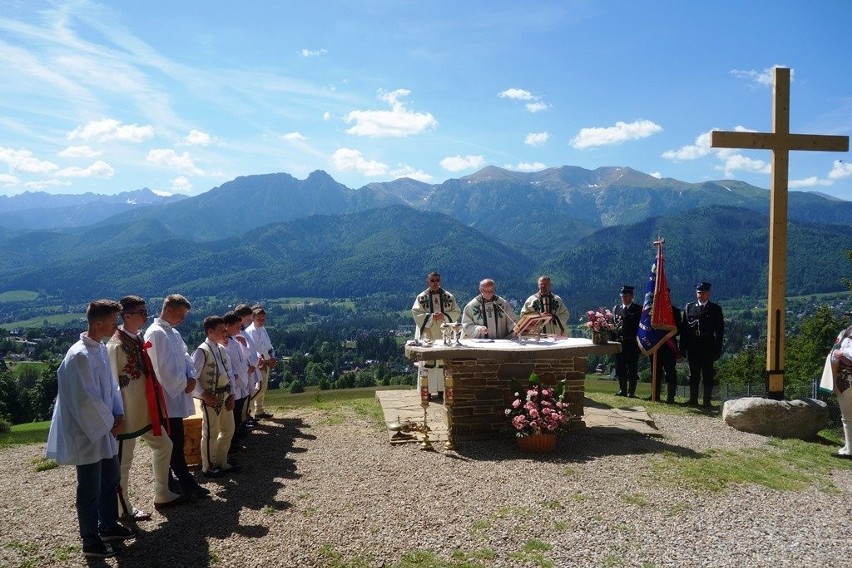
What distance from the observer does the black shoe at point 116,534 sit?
577 cm

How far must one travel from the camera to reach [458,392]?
9555 mm

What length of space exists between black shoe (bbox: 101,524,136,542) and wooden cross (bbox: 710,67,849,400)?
9.55 meters

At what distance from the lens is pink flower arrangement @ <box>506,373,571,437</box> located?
8719 millimetres

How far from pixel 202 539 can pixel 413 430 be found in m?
4.54

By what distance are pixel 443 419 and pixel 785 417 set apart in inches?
220

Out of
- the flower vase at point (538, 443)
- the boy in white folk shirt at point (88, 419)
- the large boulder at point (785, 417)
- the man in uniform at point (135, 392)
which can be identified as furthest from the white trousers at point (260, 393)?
the large boulder at point (785, 417)

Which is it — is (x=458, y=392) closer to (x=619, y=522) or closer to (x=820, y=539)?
(x=619, y=522)

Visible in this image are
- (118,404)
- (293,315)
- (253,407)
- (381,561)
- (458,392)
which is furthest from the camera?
(293,315)

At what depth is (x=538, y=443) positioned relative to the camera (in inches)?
344

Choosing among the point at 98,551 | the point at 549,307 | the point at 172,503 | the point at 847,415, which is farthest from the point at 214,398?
the point at 847,415

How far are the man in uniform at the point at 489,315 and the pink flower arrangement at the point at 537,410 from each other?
6.90 ft

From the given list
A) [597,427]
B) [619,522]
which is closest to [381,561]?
[619,522]

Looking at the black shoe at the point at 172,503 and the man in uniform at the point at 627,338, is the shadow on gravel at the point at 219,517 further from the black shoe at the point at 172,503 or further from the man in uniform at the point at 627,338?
the man in uniform at the point at 627,338

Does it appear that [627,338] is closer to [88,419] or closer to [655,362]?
[655,362]
